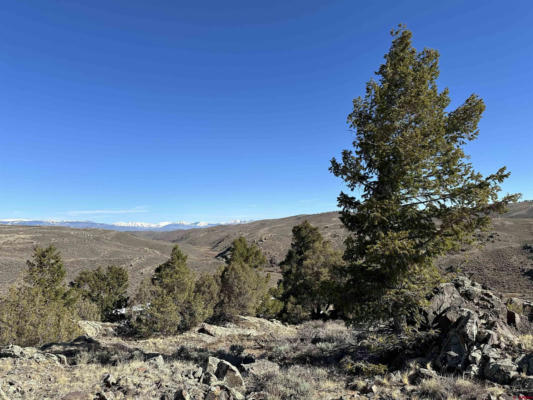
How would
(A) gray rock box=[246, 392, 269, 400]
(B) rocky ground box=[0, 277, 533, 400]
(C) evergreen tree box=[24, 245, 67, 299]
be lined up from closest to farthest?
1. (B) rocky ground box=[0, 277, 533, 400]
2. (A) gray rock box=[246, 392, 269, 400]
3. (C) evergreen tree box=[24, 245, 67, 299]

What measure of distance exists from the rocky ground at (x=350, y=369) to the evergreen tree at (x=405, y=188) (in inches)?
59.8

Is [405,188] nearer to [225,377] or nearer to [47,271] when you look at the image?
[225,377]

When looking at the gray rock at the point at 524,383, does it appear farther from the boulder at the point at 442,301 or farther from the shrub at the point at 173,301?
the shrub at the point at 173,301

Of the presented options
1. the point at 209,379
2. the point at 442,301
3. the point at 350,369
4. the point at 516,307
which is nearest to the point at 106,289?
the point at 209,379

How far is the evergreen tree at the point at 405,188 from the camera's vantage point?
8516mm

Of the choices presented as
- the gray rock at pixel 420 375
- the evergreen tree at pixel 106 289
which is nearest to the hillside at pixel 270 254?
the gray rock at pixel 420 375

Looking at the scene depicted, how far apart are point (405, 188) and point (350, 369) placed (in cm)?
660

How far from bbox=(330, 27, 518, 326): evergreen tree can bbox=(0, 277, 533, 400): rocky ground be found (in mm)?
1518

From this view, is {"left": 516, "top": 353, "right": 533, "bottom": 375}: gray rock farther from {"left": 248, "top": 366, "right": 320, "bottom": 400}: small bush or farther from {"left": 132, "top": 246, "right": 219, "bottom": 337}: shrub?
{"left": 132, "top": 246, "right": 219, "bottom": 337}: shrub

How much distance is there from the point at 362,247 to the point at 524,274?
50259mm

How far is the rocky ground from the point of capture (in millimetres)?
6891

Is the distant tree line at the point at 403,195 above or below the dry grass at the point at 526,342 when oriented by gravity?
above

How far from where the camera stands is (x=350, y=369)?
9250 mm

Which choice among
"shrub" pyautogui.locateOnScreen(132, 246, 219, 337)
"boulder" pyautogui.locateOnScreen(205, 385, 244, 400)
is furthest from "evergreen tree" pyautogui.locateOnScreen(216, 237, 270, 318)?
"boulder" pyautogui.locateOnScreen(205, 385, 244, 400)
